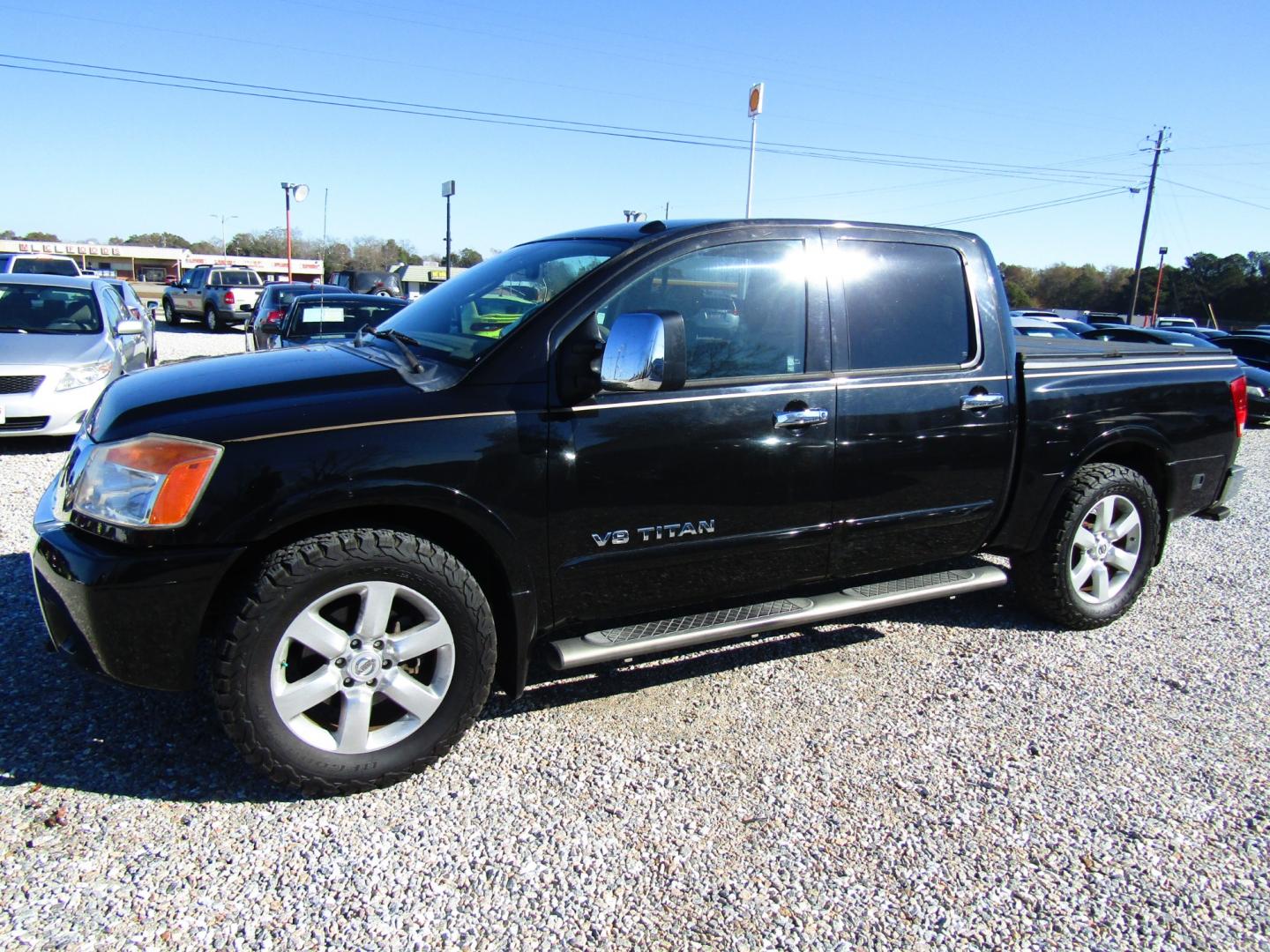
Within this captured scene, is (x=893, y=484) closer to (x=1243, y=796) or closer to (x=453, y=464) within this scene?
(x=1243, y=796)

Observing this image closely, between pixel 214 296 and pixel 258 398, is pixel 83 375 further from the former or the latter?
pixel 214 296

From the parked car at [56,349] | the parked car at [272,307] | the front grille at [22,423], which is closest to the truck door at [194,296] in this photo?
the parked car at [272,307]

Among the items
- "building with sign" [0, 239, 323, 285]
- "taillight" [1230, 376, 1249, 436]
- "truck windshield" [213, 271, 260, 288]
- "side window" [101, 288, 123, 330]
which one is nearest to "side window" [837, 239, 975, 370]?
"taillight" [1230, 376, 1249, 436]

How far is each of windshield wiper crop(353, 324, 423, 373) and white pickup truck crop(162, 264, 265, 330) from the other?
22513 millimetres

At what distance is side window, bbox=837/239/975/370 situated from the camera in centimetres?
365

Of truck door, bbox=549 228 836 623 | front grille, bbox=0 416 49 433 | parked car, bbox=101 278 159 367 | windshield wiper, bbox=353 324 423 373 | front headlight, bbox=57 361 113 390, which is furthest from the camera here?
parked car, bbox=101 278 159 367

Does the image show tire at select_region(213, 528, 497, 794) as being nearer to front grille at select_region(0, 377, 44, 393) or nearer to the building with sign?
front grille at select_region(0, 377, 44, 393)

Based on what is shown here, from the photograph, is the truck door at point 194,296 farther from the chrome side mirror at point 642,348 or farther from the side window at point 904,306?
the chrome side mirror at point 642,348

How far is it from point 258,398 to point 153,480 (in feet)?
1.31

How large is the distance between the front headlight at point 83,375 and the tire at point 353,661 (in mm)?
6481

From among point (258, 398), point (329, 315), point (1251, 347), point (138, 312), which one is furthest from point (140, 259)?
point (258, 398)

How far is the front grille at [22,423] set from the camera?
7453mm

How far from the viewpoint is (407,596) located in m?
2.80

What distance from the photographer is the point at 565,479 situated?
2979 millimetres
